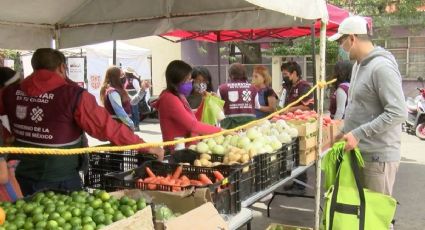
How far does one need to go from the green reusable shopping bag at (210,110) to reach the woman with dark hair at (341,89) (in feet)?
5.68

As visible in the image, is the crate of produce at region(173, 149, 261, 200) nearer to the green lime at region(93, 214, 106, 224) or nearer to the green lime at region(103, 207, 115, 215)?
the green lime at region(103, 207, 115, 215)

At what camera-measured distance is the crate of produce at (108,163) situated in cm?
412

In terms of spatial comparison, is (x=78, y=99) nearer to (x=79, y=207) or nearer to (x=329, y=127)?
(x=79, y=207)

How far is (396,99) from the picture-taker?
354 centimetres

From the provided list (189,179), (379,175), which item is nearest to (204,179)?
(189,179)

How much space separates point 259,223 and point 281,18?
2574 millimetres

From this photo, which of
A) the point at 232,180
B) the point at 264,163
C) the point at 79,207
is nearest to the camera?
the point at 79,207

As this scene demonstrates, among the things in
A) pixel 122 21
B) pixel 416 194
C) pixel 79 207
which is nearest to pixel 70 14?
pixel 122 21

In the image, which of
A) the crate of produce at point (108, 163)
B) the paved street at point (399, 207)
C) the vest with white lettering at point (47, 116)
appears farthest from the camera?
the paved street at point (399, 207)

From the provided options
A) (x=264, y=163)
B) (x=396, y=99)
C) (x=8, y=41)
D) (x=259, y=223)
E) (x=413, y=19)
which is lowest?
(x=259, y=223)

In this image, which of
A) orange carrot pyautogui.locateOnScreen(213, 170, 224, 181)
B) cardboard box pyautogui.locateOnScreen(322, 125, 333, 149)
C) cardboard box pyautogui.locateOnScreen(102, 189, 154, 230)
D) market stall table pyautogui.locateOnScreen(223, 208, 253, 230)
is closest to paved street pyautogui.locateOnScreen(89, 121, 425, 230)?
cardboard box pyautogui.locateOnScreen(322, 125, 333, 149)

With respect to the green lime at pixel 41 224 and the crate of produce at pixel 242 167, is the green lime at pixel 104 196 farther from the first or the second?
the crate of produce at pixel 242 167

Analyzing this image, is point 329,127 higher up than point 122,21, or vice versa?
point 122,21

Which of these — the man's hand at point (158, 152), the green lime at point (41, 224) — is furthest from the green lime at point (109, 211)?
the man's hand at point (158, 152)
